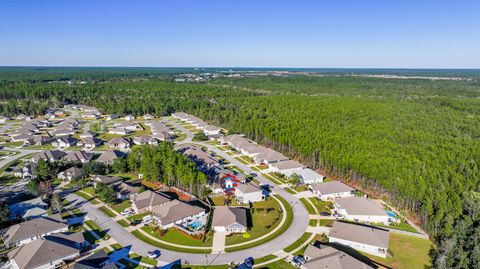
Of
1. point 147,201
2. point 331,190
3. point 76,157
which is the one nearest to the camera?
point 147,201

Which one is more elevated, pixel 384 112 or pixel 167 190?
pixel 384 112

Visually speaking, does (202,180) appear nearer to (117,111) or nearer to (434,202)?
(434,202)

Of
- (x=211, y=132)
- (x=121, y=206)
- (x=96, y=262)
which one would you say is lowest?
(x=121, y=206)

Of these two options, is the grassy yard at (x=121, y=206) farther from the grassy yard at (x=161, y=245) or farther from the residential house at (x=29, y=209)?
the residential house at (x=29, y=209)

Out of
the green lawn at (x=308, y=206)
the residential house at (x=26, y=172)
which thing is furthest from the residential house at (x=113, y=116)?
the green lawn at (x=308, y=206)

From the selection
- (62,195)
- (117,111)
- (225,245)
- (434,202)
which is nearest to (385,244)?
(434,202)

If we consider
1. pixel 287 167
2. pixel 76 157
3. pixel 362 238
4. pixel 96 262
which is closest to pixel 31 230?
pixel 96 262

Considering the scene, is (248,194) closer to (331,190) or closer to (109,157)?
(331,190)
